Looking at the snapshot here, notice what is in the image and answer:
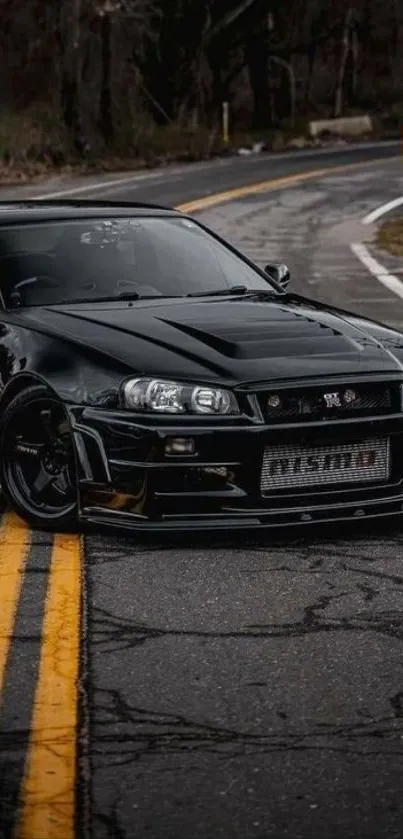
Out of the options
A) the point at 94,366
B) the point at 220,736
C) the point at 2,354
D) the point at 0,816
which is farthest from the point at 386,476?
the point at 0,816

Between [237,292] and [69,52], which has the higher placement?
[237,292]

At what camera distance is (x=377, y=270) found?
1866cm

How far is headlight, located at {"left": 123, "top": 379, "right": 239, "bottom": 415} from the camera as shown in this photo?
6.73 meters

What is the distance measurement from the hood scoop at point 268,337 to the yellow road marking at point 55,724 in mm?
1111

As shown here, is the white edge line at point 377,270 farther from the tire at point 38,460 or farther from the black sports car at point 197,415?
the tire at point 38,460

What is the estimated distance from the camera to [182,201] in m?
27.6

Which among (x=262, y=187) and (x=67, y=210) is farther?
(x=262, y=187)

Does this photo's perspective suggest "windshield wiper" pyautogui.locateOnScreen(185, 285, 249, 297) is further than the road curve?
No

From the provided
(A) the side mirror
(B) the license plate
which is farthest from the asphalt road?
(A) the side mirror

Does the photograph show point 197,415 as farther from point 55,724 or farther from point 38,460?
point 55,724

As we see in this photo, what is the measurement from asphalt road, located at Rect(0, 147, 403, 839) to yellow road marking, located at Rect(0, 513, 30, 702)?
0.08 feet

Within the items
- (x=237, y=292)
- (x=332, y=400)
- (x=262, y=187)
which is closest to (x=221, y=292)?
(x=237, y=292)

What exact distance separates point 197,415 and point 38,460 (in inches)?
Result: 33.9

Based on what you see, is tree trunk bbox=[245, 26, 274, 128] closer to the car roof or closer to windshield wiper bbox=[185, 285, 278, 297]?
the car roof
